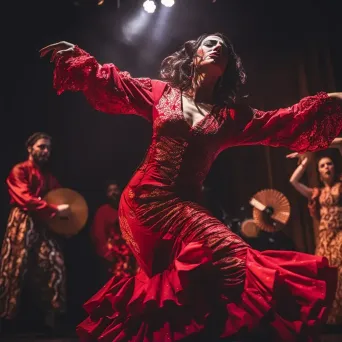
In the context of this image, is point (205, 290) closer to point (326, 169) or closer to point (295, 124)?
point (295, 124)

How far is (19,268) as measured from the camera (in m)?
3.88

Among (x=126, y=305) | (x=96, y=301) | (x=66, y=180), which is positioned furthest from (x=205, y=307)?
(x=66, y=180)

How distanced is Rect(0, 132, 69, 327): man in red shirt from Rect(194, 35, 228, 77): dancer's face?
2.29 metres

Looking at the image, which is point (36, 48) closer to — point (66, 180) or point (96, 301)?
point (66, 180)

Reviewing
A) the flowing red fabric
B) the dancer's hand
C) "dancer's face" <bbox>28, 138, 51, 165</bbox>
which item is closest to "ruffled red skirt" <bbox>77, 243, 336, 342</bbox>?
the dancer's hand

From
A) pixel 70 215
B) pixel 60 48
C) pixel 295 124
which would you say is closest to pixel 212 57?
pixel 295 124

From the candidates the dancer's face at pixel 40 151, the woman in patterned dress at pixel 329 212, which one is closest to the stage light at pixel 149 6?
the dancer's face at pixel 40 151

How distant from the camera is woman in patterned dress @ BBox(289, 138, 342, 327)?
4.07 m

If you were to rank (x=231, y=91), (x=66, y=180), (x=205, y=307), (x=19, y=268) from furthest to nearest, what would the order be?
1. (x=66, y=180)
2. (x=19, y=268)
3. (x=231, y=91)
4. (x=205, y=307)

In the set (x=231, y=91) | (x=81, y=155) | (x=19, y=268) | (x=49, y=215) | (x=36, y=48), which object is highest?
(x=36, y=48)

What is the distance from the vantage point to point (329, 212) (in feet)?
14.0

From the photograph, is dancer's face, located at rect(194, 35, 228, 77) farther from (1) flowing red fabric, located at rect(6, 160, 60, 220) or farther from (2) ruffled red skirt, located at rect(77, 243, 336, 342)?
(1) flowing red fabric, located at rect(6, 160, 60, 220)

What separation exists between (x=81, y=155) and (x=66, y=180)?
0.34m

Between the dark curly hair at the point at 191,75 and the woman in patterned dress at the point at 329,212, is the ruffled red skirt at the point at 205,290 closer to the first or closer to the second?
the dark curly hair at the point at 191,75
